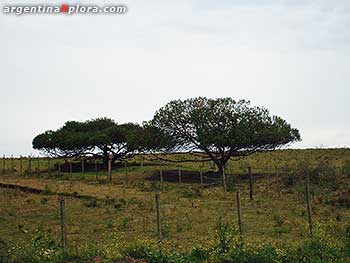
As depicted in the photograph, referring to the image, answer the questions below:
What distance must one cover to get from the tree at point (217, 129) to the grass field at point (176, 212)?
3.13 m

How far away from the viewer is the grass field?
14767 mm

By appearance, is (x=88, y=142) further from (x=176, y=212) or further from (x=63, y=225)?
(x=63, y=225)

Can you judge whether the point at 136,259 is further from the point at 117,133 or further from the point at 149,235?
the point at 117,133

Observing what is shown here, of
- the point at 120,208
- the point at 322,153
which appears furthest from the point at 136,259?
the point at 322,153

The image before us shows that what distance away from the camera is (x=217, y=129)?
38906mm

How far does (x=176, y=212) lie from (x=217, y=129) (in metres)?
19.3

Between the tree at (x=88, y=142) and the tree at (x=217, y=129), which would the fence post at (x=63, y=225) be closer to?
the tree at (x=217, y=129)

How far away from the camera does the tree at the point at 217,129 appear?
38438 millimetres

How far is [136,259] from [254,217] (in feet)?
28.9

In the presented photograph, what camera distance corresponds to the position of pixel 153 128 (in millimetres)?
41188

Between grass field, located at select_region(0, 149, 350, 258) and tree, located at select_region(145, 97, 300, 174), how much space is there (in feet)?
10.3

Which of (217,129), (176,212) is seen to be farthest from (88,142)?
(176,212)

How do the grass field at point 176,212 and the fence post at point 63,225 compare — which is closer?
the fence post at point 63,225

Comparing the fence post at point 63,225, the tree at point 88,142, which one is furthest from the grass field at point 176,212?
the tree at point 88,142
